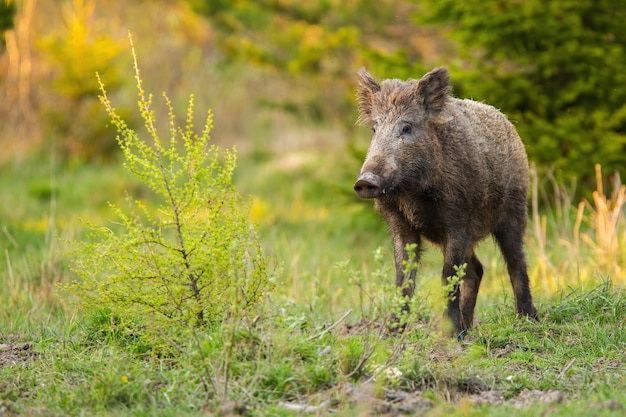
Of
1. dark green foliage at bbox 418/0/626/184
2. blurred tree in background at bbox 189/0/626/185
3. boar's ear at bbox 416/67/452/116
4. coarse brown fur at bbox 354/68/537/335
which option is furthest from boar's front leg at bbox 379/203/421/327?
blurred tree in background at bbox 189/0/626/185

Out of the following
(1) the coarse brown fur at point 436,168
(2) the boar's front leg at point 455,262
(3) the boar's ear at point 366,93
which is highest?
(3) the boar's ear at point 366,93

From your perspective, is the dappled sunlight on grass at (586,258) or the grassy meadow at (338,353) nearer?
the grassy meadow at (338,353)

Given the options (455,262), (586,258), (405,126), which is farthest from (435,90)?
(586,258)

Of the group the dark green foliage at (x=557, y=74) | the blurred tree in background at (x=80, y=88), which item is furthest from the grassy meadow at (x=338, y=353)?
the blurred tree in background at (x=80, y=88)

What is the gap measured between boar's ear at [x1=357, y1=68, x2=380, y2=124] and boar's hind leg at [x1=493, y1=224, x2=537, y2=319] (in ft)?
4.89

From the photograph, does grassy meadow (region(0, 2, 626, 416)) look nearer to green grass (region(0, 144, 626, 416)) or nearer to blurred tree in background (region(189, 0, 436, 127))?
green grass (region(0, 144, 626, 416))

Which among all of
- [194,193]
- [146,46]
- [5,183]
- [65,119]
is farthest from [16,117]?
[194,193]

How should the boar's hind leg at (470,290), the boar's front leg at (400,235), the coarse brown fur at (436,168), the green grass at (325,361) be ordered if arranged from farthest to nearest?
the boar's hind leg at (470,290) → the boar's front leg at (400,235) → the coarse brown fur at (436,168) → the green grass at (325,361)

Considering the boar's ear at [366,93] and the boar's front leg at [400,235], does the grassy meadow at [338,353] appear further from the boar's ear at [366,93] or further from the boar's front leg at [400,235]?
the boar's ear at [366,93]

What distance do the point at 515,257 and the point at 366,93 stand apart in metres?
1.83

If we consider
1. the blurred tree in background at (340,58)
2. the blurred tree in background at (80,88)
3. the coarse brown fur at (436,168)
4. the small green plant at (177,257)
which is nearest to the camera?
the small green plant at (177,257)

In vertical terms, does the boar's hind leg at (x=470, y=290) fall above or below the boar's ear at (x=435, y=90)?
below

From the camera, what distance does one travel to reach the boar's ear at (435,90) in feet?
20.9

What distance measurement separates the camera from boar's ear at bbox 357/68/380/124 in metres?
6.59
